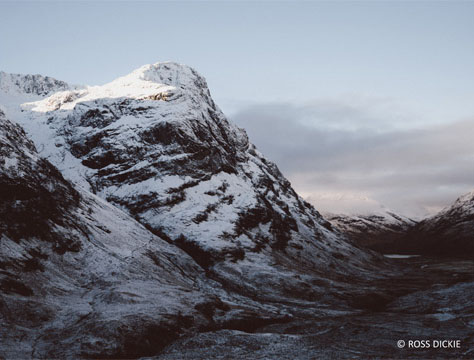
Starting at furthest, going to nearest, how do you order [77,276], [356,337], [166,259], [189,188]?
[189,188] → [166,259] → [77,276] → [356,337]

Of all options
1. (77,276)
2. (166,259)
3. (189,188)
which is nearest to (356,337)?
(77,276)

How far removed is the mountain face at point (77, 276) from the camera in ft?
182

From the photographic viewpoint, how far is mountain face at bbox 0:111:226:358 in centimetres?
5547

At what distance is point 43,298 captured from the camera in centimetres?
6656

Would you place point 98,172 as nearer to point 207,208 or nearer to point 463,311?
point 207,208

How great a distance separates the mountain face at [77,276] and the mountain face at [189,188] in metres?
13.5

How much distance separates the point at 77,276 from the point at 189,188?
71252mm

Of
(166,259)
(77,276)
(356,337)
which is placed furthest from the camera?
(166,259)

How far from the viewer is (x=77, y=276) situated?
79.6 meters

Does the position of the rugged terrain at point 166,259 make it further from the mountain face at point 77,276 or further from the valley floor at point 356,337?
the valley floor at point 356,337

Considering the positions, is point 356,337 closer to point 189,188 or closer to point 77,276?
point 77,276

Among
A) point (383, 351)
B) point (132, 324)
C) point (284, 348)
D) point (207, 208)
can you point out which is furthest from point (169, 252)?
point (383, 351)

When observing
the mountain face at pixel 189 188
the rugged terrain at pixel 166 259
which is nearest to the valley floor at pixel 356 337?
the rugged terrain at pixel 166 259

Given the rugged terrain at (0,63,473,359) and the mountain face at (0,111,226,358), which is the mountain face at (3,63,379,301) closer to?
the rugged terrain at (0,63,473,359)
